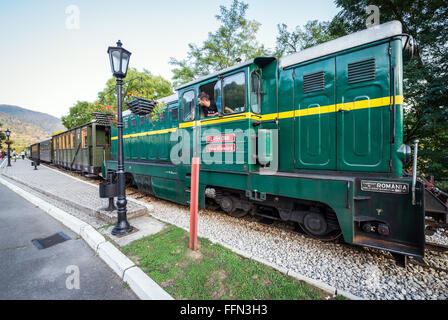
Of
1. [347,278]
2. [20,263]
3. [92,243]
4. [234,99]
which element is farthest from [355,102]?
[20,263]

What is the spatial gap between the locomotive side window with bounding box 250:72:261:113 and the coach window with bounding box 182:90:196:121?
1.60 meters

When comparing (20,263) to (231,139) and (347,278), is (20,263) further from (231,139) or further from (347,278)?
(347,278)

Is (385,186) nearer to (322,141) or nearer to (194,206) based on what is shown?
(322,141)

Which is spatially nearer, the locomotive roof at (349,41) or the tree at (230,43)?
the locomotive roof at (349,41)

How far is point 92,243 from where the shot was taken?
3.67 m

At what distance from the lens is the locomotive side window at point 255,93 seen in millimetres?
3920

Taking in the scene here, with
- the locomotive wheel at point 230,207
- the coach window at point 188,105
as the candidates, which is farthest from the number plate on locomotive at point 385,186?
the coach window at point 188,105

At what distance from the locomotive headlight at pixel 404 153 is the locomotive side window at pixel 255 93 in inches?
93.1

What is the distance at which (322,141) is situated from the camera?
11.3 feet

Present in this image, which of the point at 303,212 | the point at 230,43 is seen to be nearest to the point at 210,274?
the point at 303,212

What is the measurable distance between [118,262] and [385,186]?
3.98 meters

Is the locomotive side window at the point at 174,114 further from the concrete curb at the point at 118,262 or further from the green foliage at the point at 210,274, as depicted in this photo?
the green foliage at the point at 210,274

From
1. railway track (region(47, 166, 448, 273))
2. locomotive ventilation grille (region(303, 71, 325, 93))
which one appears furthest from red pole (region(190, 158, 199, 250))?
locomotive ventilation grille (region(303, 71, 325, 93))

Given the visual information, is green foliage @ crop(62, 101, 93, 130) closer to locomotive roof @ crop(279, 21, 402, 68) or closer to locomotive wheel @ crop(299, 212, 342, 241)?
locomotive roof @ crop(279, 21, 402, 68)
